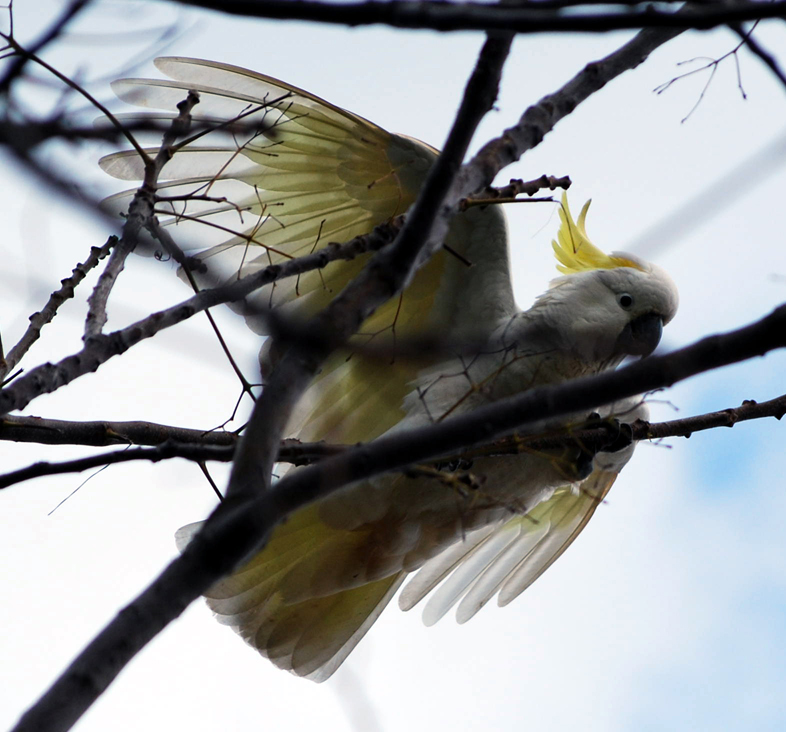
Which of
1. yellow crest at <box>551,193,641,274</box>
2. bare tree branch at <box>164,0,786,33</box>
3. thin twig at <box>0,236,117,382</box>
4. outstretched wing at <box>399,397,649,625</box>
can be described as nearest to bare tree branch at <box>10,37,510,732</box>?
bare tree branch at <box>164,0,786,33</box>

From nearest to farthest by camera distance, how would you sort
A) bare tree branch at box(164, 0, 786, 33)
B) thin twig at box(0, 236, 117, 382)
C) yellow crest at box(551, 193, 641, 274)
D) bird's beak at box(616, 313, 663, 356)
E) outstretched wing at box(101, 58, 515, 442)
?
1. bare tree branch at box(164, 0, 786, 33)
2. thin twig at box(0, 236, 117, 382)
3. outstretched wing at box(101, 58, 515, 442)
4. bird's beak at box(616, 313, 663, 356)
5. yellow crest at box(551, 193, 641, 274)

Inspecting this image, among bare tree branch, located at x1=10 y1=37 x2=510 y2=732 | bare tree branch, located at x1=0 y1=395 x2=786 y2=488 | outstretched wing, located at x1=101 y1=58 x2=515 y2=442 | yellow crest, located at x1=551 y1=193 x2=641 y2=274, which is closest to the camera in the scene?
bare tree branch, located at x1=10 y1=37 x2=510 y2=732

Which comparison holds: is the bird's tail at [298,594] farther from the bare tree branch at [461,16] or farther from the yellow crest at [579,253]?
Answer: the bare tree branch at [461,16]

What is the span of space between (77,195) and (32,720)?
2.00 ft

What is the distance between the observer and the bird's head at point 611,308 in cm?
310

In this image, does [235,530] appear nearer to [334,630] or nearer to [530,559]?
[334,630]

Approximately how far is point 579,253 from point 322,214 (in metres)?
1.12

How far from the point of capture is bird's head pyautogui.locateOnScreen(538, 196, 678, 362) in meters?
3.10

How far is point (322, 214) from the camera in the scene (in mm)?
3094

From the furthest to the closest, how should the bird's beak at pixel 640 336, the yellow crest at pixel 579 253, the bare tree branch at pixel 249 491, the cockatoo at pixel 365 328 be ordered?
A: the yellow crest at pixel 579 253 → the bird's beak at pixel 640 336 → the cockatoo at pixel 365 328 → the bare tree branch at pixel 249 491

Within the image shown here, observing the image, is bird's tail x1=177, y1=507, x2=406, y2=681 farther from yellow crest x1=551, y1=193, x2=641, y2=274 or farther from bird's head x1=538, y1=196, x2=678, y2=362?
yellow crest x1=551, y1=193, x2=641, y2=274

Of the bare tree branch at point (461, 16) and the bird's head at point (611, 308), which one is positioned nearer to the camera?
the bare tree branch at point (461, 16)

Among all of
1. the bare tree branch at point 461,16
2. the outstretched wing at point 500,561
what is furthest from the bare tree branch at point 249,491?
the outstretched wing at point 500,561

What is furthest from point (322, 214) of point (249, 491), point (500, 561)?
point (249, 491)
